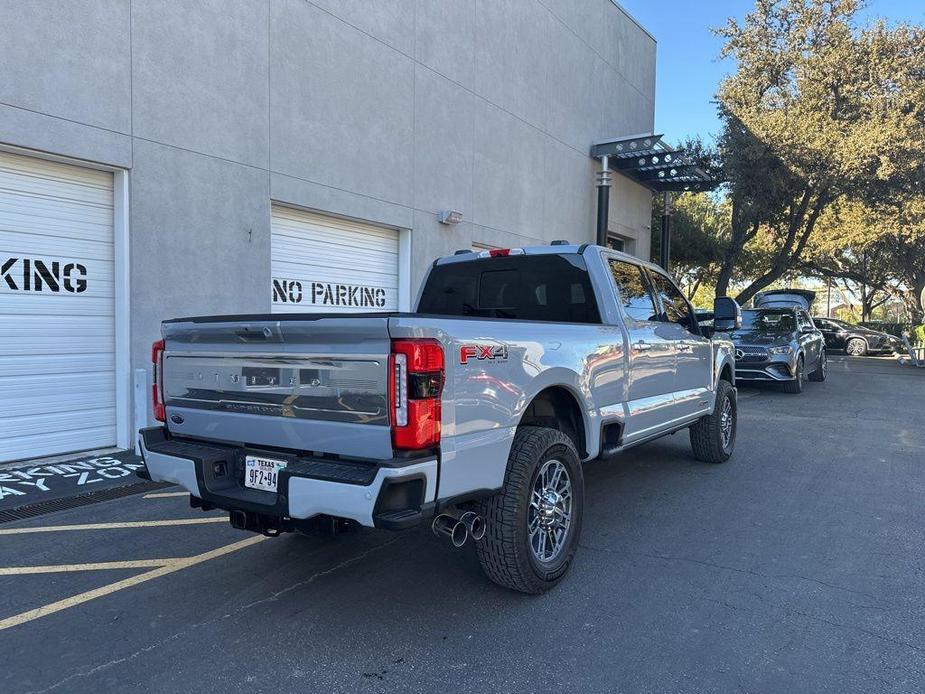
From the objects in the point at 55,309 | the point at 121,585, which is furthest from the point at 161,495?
the point at 55,309

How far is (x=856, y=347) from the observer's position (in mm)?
26906

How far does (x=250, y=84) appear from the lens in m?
8.94

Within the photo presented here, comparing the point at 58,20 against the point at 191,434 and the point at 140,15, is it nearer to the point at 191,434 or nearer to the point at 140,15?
the point at 140,15

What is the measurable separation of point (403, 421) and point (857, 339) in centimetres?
2874

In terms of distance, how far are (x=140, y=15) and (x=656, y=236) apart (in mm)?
19326

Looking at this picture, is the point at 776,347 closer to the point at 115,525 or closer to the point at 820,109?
the point at 820,109

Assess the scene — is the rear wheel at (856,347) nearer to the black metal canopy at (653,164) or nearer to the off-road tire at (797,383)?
the black metal canopy at (653,164)

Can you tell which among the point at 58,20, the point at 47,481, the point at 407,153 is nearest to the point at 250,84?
the point at 58,20

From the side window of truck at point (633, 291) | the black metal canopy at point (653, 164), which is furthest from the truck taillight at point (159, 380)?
the black metal canopy at point (653, 164)

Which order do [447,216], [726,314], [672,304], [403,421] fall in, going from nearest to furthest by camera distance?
[403,421] → [672,304] → [726,314] → [447,216]

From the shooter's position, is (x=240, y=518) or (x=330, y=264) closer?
(x=240, y=518)

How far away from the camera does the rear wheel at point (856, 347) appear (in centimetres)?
2672

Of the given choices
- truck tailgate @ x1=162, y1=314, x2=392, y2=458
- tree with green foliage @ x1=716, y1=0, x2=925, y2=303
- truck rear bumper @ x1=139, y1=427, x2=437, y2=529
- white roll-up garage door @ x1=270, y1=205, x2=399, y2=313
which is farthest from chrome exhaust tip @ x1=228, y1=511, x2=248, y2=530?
tree with green foliage @ x1=716, y1=0, x2=925, y2=303

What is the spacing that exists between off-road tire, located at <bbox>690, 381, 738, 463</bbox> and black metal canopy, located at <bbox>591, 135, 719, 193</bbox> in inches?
423
